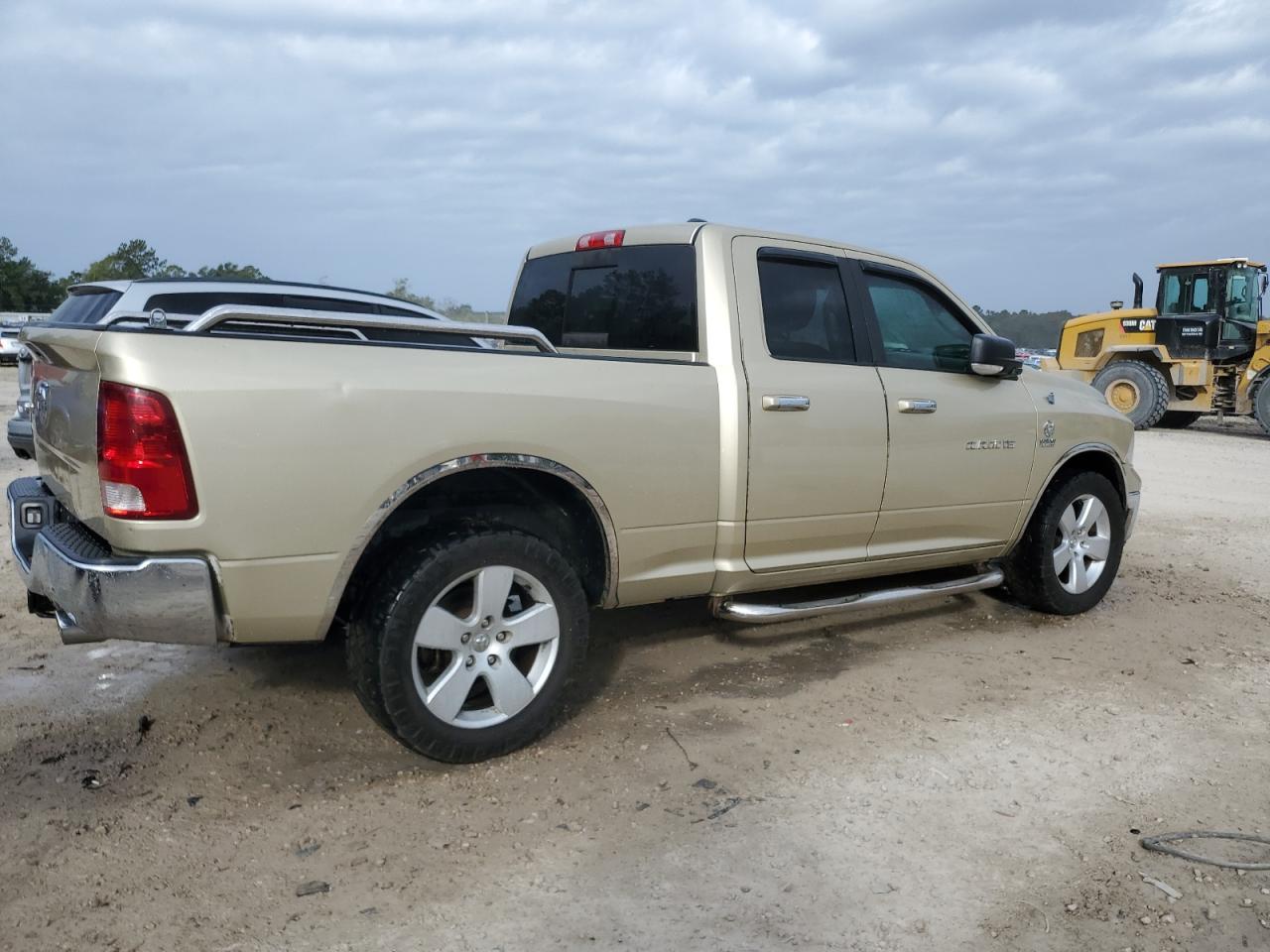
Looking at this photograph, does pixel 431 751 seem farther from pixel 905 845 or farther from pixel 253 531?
pixel 905 845

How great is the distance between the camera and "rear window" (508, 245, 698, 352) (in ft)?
13.6

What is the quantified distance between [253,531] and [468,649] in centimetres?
82

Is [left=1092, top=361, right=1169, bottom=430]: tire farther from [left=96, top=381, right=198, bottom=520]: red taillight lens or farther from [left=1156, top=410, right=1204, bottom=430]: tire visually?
[left=96, top=381, right=198, bottom=520]: red taillight lens

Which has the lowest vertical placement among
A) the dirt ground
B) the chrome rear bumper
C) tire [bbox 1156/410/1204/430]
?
the dirt ground

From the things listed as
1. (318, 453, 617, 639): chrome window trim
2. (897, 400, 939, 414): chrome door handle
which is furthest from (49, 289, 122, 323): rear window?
(897, 400, 939, 414): chrome door handle

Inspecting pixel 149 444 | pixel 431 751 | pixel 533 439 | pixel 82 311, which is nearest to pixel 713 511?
pixel 533 439

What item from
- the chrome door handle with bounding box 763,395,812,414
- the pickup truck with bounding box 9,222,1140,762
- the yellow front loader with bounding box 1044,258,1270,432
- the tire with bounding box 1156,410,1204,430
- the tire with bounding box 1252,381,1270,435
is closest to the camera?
the pickup truck with bounding box 9,222,1140,762

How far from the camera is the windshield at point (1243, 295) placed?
16500 mm

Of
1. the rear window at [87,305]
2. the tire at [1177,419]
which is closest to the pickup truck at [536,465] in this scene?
the rear window at [87,305]

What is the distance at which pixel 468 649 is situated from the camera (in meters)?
3.36

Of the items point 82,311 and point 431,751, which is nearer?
point 431,751

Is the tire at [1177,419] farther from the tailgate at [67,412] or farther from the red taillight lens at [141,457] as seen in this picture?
the red taillight lens at [141,457]

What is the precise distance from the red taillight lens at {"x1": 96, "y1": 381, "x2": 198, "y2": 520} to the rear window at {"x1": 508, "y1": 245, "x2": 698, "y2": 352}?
78.8 inches

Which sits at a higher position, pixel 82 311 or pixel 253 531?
pixel 82 311
